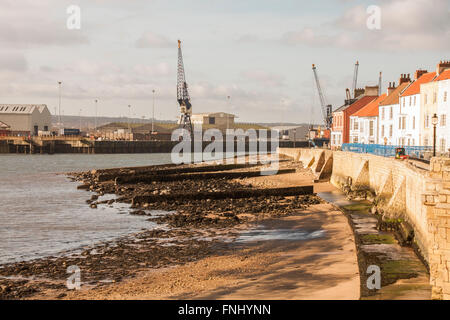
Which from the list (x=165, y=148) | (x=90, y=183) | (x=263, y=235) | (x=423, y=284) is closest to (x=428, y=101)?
(x=263, y=235)

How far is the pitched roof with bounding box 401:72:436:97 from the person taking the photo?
5220 centimetres

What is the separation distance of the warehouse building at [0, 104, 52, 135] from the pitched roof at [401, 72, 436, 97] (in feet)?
408

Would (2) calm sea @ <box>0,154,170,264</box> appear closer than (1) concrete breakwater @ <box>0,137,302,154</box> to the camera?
Yes

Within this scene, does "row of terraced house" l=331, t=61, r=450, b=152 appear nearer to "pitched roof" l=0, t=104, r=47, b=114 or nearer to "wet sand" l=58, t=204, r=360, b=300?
"wet sand" l=58, t=204, r=360, b=300

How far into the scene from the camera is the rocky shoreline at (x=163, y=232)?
60.1ft

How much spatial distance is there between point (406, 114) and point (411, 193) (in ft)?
110

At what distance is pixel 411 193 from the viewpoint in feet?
73.0

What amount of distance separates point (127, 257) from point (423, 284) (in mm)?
11709

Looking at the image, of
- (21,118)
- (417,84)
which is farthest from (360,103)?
(21,118)

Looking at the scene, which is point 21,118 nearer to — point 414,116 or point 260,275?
point 414,116

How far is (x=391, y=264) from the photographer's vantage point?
52.9ft

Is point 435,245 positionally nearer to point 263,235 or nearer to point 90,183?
point 263,235

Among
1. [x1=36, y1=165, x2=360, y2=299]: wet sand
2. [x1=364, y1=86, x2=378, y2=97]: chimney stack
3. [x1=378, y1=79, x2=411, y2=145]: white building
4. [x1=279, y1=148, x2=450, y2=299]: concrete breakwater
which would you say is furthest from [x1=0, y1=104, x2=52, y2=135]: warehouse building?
[x1=36, y1=165, x2=360, y2=299]: wet sand
